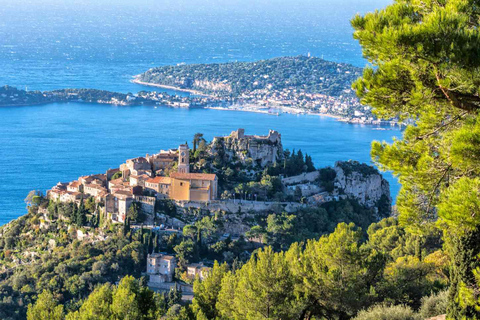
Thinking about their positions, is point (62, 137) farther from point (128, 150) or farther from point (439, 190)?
point (439, 190)

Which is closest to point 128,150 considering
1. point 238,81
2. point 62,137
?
point 62,137

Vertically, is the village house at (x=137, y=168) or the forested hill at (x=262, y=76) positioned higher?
the forested hill at (x=262, y=76)

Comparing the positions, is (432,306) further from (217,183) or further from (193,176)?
(217,183)

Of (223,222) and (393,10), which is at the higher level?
(393,10)

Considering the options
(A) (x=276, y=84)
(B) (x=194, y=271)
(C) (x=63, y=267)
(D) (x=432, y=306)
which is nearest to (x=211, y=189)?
(B) (x=194, y=271)

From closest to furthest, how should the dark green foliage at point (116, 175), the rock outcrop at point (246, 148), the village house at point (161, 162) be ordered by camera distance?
the village house at point (161, 162) → the rock outcrop at point (246, 148) → the dark green foliage at point (116, 175)

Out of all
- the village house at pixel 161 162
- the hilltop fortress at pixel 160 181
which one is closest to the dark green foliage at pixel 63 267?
the hilltop fortress at pixel 160 181

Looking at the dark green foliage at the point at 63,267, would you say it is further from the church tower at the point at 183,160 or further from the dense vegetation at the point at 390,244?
the church tower at the point at 183,160

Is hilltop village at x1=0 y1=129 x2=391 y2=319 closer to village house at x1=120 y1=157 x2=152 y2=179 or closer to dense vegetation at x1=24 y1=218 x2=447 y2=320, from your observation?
village house at x1=120 y1=157 x2=152 y2=179
